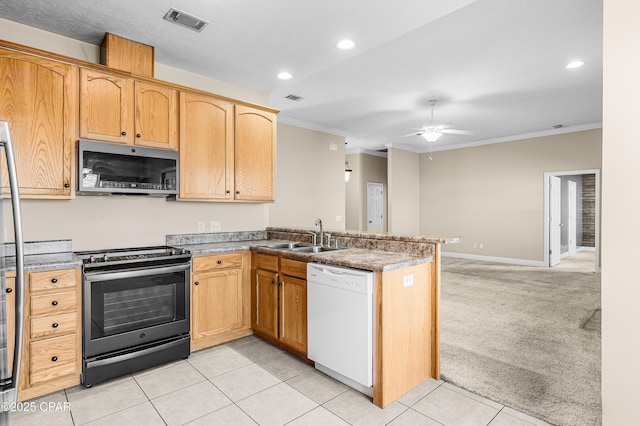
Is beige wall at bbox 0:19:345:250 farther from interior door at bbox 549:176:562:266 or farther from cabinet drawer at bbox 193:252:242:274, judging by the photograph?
interior door at bbox 549:176:562:266

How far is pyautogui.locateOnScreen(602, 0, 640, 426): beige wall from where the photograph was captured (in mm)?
1410

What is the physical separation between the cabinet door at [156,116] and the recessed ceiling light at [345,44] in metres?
1.59

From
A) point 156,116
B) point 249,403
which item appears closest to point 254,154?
point 156,116

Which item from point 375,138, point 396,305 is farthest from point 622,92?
point 375,138

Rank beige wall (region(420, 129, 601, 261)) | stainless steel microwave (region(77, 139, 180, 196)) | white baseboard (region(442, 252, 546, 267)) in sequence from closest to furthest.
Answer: stainless steel microwave (region(77, 139, 180, 196)), beige wall (region(420, 129, 601, 261)), white baseboard (region(442, 252, 546, 267))

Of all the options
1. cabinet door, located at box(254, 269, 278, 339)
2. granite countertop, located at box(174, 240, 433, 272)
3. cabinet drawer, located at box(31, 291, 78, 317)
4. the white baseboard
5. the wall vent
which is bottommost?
the white baseboard

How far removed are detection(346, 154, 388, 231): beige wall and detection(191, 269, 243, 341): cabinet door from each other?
560 centimetres

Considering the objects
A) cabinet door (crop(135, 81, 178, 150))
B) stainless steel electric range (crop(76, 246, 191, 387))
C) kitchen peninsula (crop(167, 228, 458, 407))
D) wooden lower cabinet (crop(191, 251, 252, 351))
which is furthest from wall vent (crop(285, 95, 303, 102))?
stainless steel electric range (crop(76, 246, 191, 387))

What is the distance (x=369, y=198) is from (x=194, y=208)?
5.94 m

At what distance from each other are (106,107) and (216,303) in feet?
6.30

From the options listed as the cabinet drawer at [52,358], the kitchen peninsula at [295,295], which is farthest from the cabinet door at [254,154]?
the cabinet drawer at [52,358]

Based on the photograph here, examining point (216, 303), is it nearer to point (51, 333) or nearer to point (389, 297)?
point (51, 333)

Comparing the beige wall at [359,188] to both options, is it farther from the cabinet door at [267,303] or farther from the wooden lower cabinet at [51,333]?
Answer: the wooden lower cabinet at [51,333]

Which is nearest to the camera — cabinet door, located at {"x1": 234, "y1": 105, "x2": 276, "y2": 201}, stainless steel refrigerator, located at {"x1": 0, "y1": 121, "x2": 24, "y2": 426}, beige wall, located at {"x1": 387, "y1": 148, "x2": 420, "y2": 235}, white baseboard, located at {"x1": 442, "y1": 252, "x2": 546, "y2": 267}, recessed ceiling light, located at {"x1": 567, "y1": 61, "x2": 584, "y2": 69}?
stainless steel refrigerator, located at {"x1": 0, "y1": 121, "x2": 24, "y2": 426}
